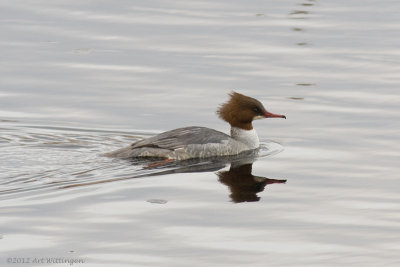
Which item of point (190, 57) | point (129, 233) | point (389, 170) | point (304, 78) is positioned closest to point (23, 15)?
point (190, 57)

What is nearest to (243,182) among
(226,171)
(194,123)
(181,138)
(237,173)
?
(237,173)

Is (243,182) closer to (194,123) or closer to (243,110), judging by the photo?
(243,110)

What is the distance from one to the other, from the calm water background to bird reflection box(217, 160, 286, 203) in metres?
0.13

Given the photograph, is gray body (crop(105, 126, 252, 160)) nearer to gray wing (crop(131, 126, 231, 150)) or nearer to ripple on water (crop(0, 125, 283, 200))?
gray wing (crop(131, 126, 231, 150))

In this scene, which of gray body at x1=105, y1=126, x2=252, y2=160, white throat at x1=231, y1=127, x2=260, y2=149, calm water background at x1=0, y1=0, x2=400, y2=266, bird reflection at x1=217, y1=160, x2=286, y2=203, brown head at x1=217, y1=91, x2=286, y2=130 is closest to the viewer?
calm water background at x1=0, y1=0, x2=400, y2=266

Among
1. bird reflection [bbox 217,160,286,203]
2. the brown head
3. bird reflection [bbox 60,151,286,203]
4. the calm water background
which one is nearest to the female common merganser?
the brown head

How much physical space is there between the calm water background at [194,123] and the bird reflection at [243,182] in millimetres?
132

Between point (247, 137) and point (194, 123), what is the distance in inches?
36.9

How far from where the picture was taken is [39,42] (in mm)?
17734

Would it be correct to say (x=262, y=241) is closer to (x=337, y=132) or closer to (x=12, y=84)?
(x=337, y=132)

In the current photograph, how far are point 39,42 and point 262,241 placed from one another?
9.62 metres

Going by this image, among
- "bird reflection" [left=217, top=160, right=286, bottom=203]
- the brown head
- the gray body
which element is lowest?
"bird reflection" [left=217, top=160, right=286, bottom=203]

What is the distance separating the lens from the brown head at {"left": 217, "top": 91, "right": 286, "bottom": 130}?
44.0 ft

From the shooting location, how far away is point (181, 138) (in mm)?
12547
